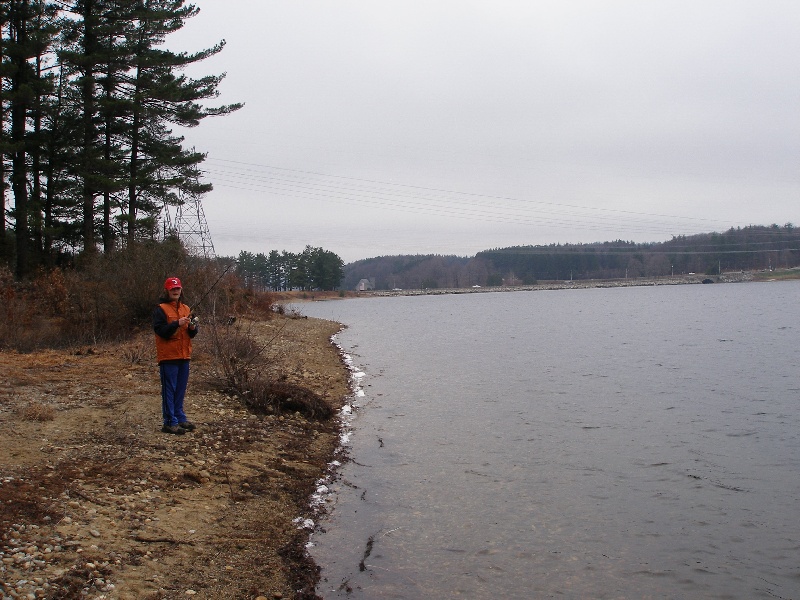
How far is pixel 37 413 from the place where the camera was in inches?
355

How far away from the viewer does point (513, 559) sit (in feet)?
23.3

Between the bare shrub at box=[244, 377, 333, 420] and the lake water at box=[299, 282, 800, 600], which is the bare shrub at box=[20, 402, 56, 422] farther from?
the lake water at box=[299, 282, 800, 600]

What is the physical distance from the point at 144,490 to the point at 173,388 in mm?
2291

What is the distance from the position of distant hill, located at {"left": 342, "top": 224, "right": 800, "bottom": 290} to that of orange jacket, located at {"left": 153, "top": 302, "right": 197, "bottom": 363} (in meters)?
136

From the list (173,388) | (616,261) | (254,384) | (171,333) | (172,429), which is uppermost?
(616,261)

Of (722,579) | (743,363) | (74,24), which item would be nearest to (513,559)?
(722,579)

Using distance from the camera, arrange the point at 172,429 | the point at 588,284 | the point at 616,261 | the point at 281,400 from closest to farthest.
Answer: the point at 172,429, the point at 281,400, the point at 588,284, the point at 616,261

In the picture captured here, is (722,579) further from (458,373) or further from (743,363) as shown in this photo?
(743,363)

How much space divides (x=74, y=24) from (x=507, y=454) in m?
21.9

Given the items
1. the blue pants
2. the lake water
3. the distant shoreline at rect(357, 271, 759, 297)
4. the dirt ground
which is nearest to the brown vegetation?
the dirt ground

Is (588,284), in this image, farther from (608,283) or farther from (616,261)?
(616,261)

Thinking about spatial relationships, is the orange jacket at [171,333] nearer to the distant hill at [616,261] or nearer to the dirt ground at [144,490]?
the dirt ground at [144,490]

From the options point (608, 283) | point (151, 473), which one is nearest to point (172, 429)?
point (151, 473)

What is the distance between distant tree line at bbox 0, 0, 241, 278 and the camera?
23031 millimetres
